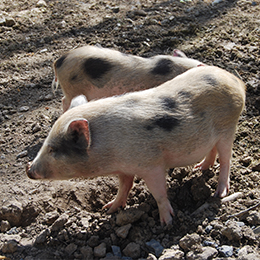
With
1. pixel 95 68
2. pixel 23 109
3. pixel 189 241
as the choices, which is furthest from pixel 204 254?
pixel 23 109

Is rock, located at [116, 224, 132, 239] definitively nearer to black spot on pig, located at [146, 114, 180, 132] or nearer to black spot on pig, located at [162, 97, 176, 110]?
black spot on pig, located at [146, 114, 180, 132]

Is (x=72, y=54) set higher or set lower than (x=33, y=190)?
higher

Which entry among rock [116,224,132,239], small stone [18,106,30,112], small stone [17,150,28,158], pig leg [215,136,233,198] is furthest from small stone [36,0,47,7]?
rock [116,224,132,239]

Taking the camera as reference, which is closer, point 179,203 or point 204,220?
point 204,220

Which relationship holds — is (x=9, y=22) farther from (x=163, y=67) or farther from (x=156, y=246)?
(x=156, y=246)

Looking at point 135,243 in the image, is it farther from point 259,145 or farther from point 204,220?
point 259,145

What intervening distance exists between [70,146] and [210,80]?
1642 millimetres

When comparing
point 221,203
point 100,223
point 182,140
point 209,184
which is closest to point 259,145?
point 209,184

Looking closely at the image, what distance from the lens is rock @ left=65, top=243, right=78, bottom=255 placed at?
370 cm

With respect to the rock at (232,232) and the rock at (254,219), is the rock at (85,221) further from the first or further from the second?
the rock at (254,219)

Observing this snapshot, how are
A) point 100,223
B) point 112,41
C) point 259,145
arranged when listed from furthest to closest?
1. point 112,41
2. point 259,145
3. point 100,223

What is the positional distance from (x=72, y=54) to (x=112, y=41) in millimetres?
1753

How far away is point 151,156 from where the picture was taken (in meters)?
3.68

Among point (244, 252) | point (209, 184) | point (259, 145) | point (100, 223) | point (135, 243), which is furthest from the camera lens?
point (259, 145)
